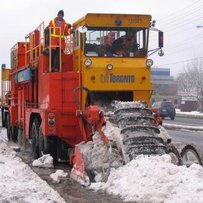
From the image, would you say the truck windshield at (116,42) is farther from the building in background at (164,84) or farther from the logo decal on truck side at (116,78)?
the building in background at (164,84)

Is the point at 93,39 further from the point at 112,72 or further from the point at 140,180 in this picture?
the point at 140,180

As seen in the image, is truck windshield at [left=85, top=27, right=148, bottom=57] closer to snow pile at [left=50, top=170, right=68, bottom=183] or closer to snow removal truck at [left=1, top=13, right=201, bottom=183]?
snow removal truck at [left=1, top=13, right=201, bottom=183]

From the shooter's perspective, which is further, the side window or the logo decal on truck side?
the side window

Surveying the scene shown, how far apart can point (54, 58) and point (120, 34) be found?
175cm

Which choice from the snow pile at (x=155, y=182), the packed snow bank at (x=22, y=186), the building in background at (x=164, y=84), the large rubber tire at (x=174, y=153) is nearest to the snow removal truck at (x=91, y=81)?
the large rubber tire at (x=174, y=153)

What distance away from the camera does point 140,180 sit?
26.2 ft

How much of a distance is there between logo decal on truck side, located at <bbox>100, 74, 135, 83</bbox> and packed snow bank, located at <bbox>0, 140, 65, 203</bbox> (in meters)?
2.69

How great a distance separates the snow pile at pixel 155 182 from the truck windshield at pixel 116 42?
3.78 m

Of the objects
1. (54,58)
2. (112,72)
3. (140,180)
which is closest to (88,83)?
(112,72)

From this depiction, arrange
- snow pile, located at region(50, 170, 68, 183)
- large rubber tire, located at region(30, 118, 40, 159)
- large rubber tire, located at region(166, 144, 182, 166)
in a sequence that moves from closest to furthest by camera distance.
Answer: large rubber tire, located at region(166, 144, 182, 166)
snow pile, located at region(50, 170, 68, 183)
large rubber tire, located at region(30, 118, 40, 159)

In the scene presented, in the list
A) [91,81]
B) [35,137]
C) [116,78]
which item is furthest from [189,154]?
[35,137]

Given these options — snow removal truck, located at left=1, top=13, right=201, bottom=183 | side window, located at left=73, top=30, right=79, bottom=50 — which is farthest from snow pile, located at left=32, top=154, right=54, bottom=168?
side window, located at left=73, top=30, right=79, bottom=50

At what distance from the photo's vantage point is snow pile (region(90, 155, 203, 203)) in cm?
722

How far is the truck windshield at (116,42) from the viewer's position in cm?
Result: 1176
